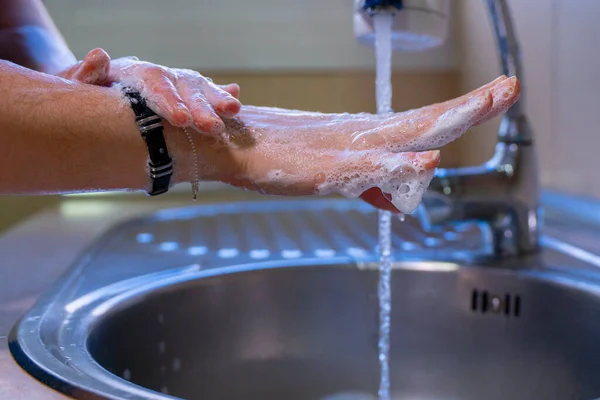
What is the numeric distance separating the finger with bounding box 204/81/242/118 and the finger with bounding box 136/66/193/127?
3cm

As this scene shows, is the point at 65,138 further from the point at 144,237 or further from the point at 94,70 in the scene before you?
the point at 144,237

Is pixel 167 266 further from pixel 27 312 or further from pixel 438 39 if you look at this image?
pixel 438 39

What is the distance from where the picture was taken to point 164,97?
1.60ft

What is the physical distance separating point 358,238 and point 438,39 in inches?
10.9

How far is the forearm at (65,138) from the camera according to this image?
18.4 inches

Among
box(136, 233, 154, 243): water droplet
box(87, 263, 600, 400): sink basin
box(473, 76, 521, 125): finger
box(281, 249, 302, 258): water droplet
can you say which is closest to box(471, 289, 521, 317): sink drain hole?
box(87, 263, 600, 400): sink basin

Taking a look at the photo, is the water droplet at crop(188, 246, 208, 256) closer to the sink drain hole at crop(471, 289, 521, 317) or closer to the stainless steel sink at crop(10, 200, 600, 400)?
the stainless steel sink at crop(10, 200, 600, 400)

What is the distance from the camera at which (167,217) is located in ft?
3.43

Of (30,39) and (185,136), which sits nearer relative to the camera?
(185,136)

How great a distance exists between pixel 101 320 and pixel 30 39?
377 millimetres

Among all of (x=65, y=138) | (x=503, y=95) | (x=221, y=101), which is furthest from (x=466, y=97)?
(x=65, y=138)

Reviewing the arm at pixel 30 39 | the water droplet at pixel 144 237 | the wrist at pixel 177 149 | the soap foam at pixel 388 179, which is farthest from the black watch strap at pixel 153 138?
the water droplet at pixel 144 237

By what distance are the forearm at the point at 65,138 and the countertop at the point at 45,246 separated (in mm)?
129

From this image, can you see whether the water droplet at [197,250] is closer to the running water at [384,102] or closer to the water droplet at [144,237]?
the water droplet at [144,237]
